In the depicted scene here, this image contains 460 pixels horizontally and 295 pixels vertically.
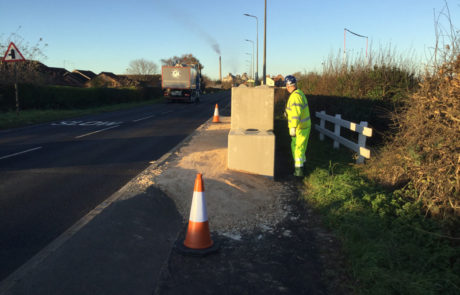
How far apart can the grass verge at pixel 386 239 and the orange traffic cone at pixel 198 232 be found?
144 cm

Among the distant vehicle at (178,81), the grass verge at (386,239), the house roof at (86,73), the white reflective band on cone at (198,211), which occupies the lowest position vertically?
the grass verge at (386,239)

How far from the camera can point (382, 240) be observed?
372 cm

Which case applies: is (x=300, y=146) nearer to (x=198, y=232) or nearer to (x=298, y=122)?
(x=298, y=122)

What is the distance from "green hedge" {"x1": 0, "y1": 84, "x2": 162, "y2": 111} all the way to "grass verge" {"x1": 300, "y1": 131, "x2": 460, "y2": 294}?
2180cm

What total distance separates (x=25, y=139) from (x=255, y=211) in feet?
30.9

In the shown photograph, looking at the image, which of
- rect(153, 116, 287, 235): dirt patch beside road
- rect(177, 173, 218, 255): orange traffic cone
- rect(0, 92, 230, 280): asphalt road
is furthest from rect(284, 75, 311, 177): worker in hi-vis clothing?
rect(177, 173, 218, 255): orange traffic cone

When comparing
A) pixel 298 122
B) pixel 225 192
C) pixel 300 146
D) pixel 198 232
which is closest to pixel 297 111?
pixel 298 122

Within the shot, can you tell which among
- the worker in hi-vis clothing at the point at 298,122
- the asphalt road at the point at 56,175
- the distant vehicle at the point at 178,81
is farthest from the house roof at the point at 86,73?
the worker in hi-vis clothing at the point at 298,122

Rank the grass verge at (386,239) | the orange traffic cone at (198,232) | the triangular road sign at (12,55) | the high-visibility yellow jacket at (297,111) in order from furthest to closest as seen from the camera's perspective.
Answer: the triangular road sign at (12,55) → the high-visibility yellow jacket at (297,111) → the orange traffic cone at (198,232) → the grass verge at (386,239)

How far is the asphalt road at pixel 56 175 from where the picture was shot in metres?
4.36

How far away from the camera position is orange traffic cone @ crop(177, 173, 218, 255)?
3.92 m

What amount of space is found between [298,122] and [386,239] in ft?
11.1

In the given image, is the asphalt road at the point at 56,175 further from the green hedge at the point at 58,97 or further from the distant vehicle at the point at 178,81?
the distant vehicle at the point at 178,81

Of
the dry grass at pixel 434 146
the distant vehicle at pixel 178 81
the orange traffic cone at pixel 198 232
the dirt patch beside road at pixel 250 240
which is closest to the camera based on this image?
the dirt patch beside road at pixel 250 240
